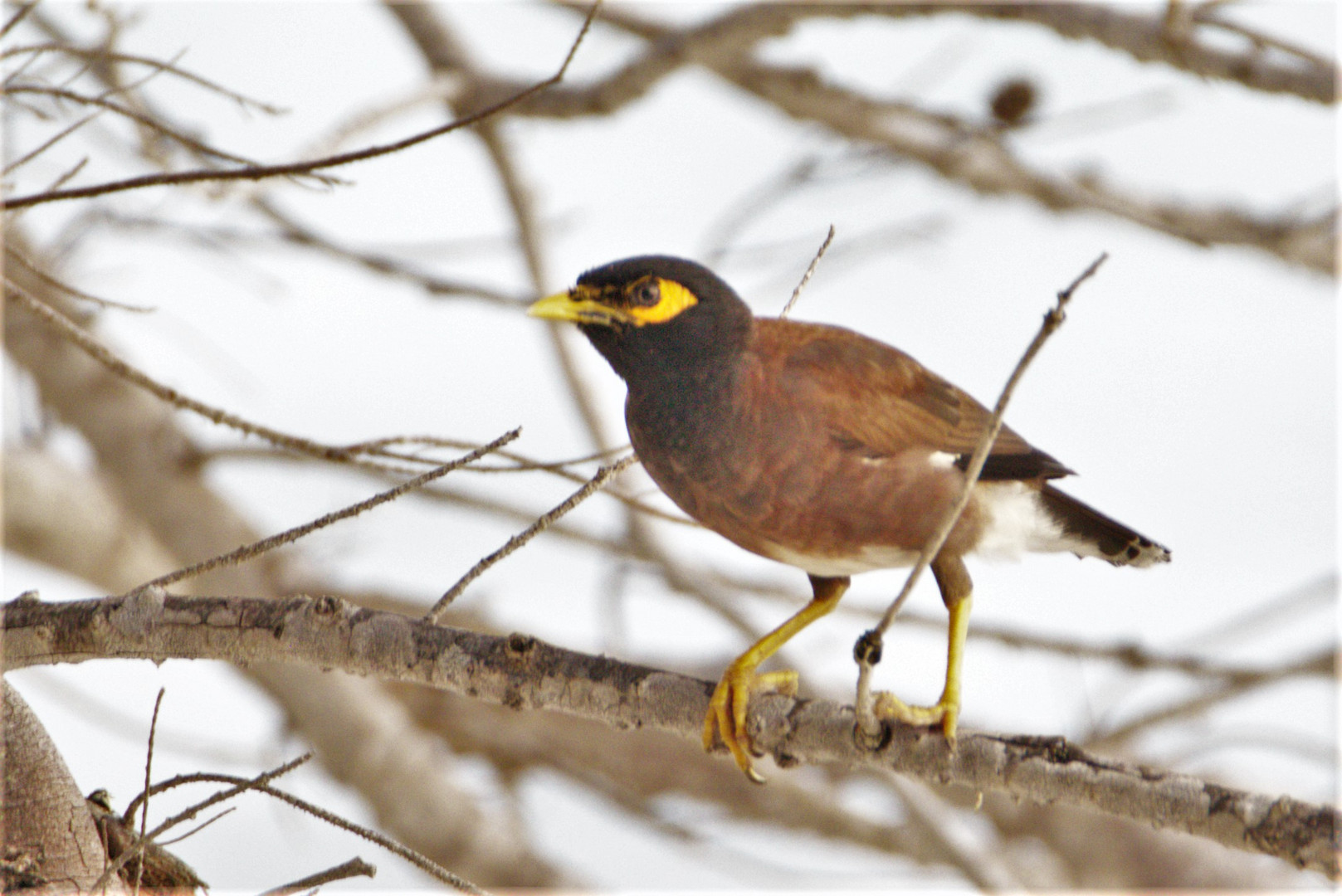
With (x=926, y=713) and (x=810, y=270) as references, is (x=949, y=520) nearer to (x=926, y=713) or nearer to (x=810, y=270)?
(x=926, y=713)

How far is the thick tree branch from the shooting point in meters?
1.61

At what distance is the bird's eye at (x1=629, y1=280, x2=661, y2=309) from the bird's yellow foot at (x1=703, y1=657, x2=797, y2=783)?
628 millimetres

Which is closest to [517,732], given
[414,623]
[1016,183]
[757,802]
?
[757,802]

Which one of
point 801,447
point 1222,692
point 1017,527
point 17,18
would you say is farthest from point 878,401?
point 1222,692

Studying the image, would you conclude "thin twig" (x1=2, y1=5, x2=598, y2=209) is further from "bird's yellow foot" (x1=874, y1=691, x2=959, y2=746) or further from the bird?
"bird's yellow foot" (x1=874, y1=691, x2=959, y2=746)

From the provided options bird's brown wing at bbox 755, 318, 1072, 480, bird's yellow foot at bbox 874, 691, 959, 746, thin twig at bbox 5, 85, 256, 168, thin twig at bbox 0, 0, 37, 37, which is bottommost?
bird's yellow foot at bbox 874, 691, 959, 746

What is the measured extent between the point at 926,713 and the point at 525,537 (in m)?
0.63

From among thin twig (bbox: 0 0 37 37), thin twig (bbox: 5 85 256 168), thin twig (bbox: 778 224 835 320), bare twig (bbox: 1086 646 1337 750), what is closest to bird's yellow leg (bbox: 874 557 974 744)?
thin twig (bbox: 778 224 835 320)

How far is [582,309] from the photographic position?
6.57 feet

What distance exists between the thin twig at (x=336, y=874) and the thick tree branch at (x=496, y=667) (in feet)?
1.09

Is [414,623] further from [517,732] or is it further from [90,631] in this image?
[517,732]

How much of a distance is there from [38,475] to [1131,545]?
17.0ft

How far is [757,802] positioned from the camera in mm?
6027

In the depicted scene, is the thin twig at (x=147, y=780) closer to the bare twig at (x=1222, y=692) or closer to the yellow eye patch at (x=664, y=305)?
the yellow eye patch at (x=664, y=305)
